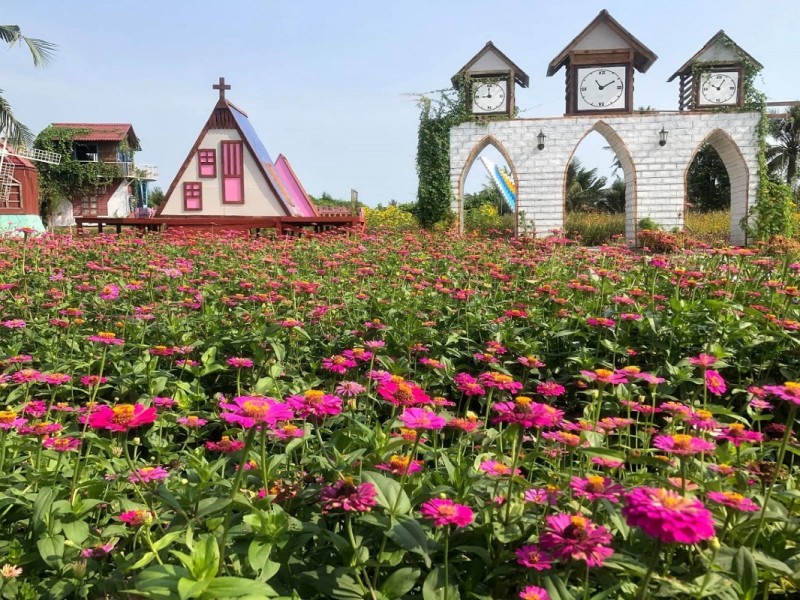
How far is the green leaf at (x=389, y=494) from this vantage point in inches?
50.6

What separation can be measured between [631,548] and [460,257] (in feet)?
15.1

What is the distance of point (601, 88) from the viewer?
16047 mm

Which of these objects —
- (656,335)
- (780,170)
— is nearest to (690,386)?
(656,335)

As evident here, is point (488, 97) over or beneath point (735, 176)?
over

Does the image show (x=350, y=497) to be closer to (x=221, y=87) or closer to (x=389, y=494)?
(x=389, y=494)

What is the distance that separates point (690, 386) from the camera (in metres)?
2.87

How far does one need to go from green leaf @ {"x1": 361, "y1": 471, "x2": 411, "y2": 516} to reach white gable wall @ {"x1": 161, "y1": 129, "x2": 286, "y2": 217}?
48.9ft

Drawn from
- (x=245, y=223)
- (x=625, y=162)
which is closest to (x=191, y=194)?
(x=245, y=223)

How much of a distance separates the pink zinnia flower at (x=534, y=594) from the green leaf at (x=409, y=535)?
195 millimetres

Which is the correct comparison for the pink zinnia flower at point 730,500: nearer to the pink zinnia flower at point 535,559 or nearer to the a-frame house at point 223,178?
the pink zinnia flower at point 535,559

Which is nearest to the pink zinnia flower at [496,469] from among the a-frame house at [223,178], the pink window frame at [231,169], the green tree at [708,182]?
the a-frame house at [223,178]

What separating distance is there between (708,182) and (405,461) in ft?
120

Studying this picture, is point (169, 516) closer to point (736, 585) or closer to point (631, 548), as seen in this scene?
point (631, 548)

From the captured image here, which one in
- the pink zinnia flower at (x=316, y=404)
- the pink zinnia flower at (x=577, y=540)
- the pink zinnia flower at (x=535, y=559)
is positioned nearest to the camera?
the pink zinnia flower at (x=577, y=540)
